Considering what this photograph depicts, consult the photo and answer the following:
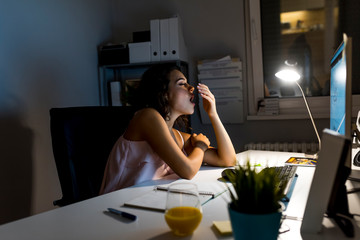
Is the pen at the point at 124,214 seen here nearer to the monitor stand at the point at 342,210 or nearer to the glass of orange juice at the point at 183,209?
the glass of orange juice at the point at 183,209

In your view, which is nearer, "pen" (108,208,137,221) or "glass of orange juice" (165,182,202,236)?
"glass of orange juice" (165,182,202,236)

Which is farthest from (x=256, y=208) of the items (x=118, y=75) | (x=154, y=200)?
(x=118, y=75)

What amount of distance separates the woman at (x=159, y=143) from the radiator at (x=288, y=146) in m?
1.05

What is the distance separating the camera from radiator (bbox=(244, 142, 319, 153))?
2580 mm

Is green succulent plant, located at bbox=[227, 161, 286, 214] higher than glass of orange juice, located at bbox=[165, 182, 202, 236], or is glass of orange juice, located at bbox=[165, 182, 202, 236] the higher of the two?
green succulent plant, located at bbox=[227, 161, 286, 214]

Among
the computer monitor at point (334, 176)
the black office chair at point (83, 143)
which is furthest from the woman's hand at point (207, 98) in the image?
the computer monitor at point (334, 176)

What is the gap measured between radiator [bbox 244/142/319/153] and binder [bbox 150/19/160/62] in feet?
3.61

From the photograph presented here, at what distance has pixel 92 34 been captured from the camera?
9.52ft

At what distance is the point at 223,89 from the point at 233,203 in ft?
7.48

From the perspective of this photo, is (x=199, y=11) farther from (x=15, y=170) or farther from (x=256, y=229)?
(x=256, y=229)

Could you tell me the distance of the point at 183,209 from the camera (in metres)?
0.73

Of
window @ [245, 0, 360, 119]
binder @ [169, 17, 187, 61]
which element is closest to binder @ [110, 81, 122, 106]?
binder @ [169, 17, 187, 61]

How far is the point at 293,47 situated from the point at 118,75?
1656mm

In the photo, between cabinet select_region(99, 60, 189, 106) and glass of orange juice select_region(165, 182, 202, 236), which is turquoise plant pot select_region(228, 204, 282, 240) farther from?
cabinet select_region(99, 60, 189, 106)
